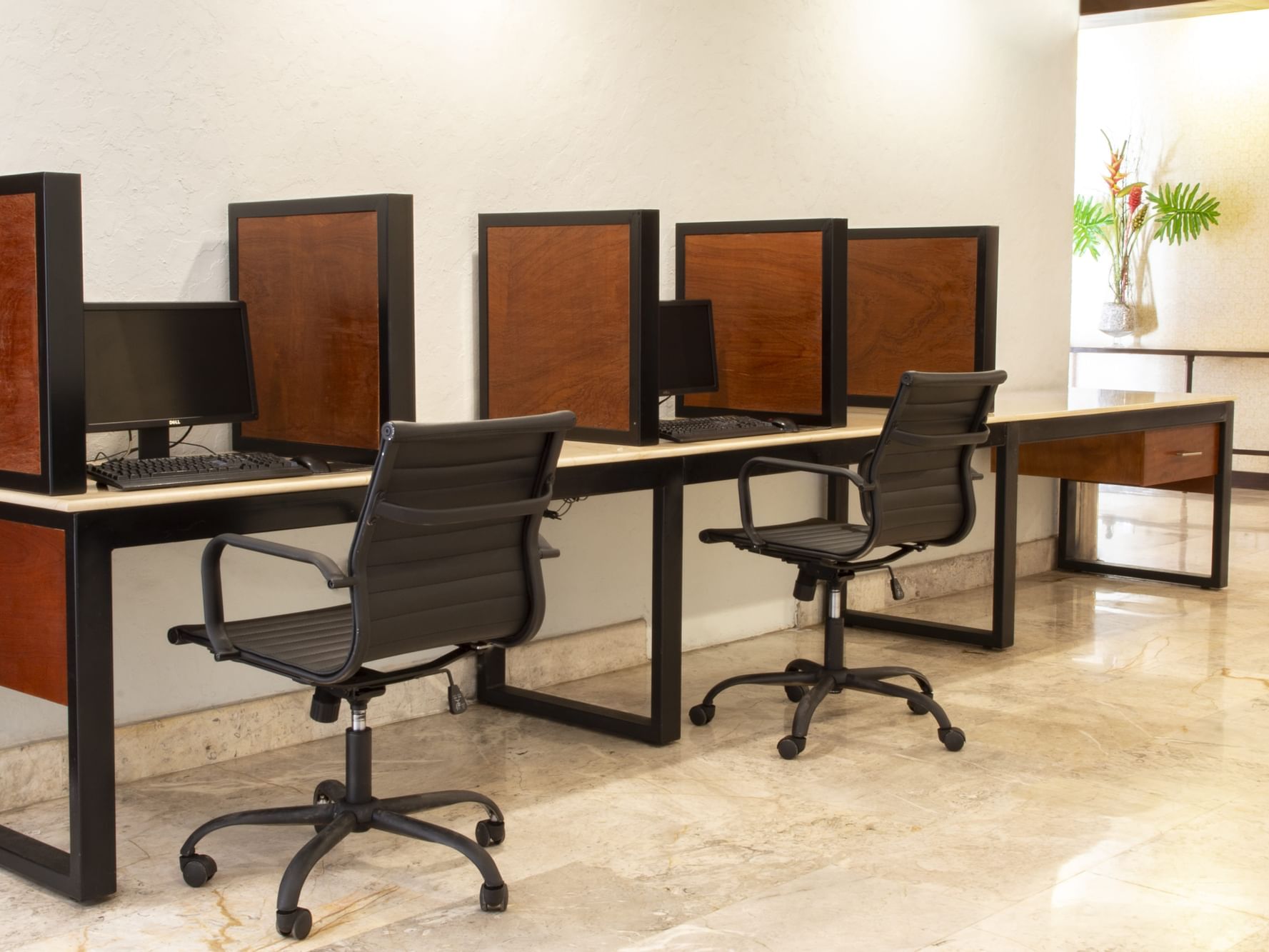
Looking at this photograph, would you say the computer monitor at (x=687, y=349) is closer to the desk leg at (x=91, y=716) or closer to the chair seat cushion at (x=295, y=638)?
the chair seat cushion at (x=295, y=638)

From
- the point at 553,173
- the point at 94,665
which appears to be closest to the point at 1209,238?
the point at 553,173

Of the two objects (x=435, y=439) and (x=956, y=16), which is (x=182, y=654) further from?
(x=956, y=16)

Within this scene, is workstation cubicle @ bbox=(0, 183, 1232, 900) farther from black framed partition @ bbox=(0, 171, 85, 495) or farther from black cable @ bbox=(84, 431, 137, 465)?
black cable @ bbox=(84, 431, 137, 465)

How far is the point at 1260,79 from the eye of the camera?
8.99 metres

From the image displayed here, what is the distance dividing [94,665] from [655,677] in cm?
155

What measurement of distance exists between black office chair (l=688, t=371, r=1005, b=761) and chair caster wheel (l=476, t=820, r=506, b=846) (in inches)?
36.6

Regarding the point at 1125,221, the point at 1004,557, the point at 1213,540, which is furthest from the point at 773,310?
the point at 1125,221

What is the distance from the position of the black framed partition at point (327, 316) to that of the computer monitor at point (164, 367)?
105 mm

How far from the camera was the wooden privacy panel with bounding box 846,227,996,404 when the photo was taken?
5.09 metres

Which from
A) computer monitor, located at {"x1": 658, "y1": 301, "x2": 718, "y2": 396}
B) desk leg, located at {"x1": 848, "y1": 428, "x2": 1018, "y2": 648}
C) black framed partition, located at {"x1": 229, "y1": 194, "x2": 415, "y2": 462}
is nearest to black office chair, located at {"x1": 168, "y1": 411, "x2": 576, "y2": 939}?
black framed partition, located at {"x1": 229, "y1": 194, "x2": 415, "y2": 462}

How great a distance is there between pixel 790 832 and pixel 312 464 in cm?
134

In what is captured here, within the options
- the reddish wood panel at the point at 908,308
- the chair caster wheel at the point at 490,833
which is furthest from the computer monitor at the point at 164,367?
the reddish wood panel at the point at 908,308

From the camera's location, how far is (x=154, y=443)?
344cm

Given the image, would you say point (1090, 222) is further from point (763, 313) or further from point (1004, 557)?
point (763, 313)
